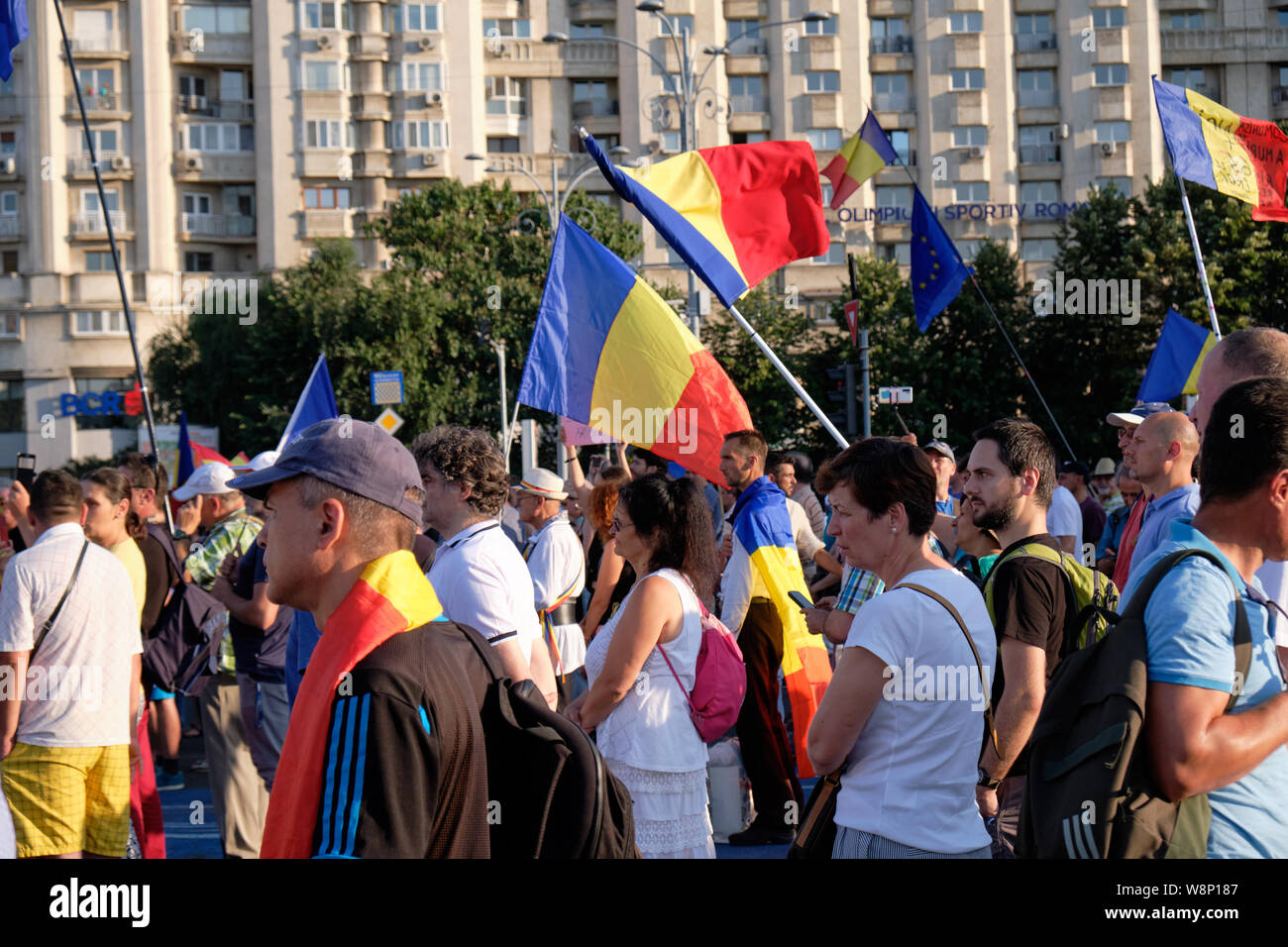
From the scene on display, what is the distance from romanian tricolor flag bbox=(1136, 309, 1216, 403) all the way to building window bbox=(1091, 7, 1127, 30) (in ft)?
143

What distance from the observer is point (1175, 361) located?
12.2 metres

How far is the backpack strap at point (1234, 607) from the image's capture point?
2.44 metres

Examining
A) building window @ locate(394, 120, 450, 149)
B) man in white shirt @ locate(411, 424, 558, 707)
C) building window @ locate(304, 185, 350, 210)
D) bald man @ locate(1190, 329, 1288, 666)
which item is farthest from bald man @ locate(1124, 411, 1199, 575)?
building window @ locate(304, 185, 350, 210)

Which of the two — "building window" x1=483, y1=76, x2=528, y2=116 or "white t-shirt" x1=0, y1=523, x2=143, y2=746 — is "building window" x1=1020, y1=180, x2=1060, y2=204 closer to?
"building window" x1=483, y1=76, x2=528, y2=116

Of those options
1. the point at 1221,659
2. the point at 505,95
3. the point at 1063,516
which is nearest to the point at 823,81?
the point at 505,95

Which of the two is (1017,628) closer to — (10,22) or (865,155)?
(10,22)

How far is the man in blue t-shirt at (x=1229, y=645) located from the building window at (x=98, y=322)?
5450 centimetres

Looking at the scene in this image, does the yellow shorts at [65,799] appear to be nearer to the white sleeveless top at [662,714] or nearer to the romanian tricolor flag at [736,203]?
the white sleeveless top at [662,714]

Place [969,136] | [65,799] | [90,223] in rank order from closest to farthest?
1. [65,799]
2. [969,136]
3. [90,223]

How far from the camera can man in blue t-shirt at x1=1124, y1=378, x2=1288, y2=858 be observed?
2369 mm

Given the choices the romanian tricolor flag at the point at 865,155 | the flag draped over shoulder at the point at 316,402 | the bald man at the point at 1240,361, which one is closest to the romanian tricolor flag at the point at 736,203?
the flag draped over shoulder at the point at 316,402

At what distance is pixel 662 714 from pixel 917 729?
138 centimetres
